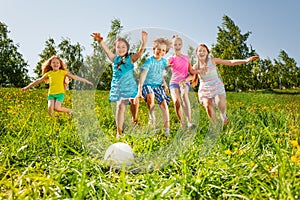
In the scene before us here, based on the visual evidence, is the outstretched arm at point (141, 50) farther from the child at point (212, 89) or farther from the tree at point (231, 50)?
the tree at point (231, 50)

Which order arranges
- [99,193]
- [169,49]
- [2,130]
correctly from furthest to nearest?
[2,130], [169,49], [99,193]

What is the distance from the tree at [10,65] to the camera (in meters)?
36.6

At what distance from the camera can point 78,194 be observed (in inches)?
87.2

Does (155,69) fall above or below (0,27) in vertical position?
below

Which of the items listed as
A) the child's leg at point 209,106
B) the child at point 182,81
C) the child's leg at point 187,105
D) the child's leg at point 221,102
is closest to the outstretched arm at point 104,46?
the child at point 182,81

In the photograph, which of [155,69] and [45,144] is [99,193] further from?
[155,69]

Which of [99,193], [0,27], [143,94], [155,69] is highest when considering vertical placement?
[0,27]

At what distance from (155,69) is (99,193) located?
2168 mm

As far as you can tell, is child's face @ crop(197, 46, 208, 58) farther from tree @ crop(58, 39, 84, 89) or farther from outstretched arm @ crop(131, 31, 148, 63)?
tree @ crop(58, 39, 84, 89)

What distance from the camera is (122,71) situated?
4332 mm

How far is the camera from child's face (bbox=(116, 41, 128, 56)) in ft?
13.9

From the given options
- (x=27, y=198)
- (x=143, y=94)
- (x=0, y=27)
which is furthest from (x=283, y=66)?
(x=27, y=198)

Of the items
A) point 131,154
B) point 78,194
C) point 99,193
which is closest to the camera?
point 78,194

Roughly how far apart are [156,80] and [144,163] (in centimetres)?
149
